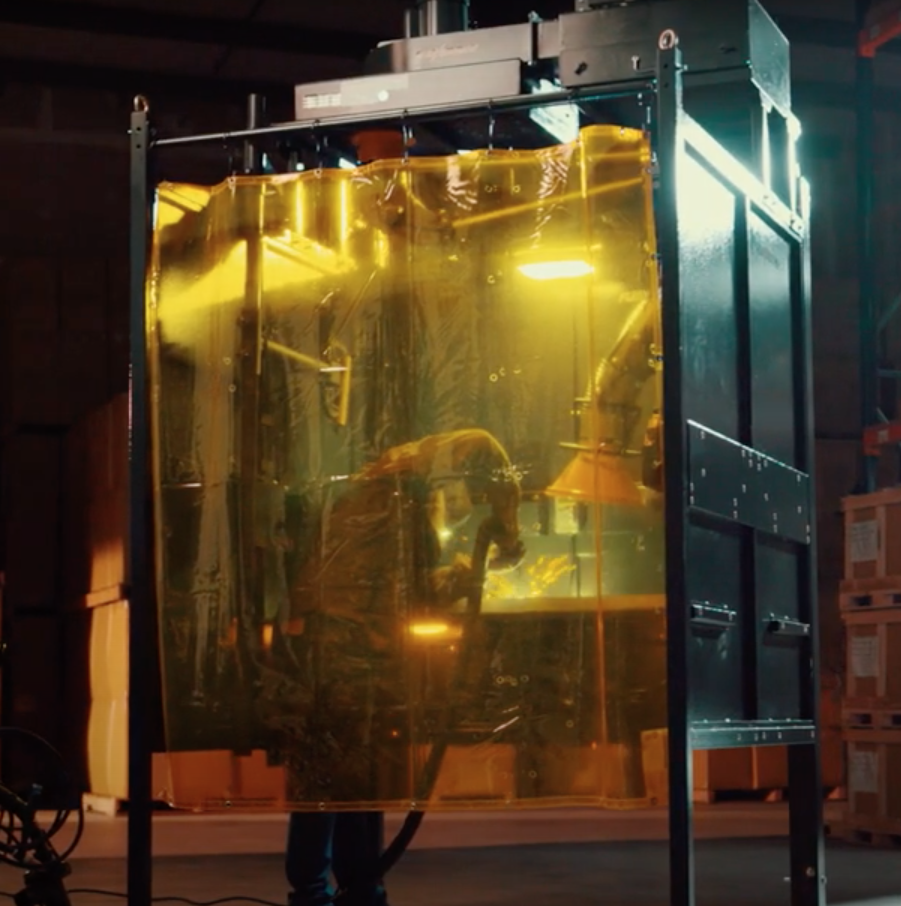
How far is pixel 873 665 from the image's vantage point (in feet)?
29.3

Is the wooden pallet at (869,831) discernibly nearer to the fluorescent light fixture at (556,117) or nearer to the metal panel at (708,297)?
Answer: the metal panel at (708,297)

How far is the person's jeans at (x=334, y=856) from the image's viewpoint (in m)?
4.58

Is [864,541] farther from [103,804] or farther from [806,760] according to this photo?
[103,804]

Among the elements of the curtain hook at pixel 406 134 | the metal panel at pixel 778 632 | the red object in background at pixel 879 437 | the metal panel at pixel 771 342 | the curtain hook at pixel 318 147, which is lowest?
the metal panel at pixel 778 632

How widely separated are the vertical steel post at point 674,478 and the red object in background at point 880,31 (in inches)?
262

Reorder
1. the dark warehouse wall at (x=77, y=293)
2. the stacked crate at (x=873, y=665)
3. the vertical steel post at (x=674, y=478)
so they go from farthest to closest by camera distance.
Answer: the dark warehouse wall at (x=77, y=293)
the stacked crate at (x=873, y=665)
the vertical steel post at (x=674, y=478)

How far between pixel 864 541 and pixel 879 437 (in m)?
0.92

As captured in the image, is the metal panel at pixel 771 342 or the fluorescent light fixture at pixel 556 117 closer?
the fluorescent light fixture at pixel 556 117

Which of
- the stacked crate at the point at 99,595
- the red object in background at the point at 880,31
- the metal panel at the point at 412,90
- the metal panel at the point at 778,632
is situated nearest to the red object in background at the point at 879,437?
the red object in background at the point at 880,31

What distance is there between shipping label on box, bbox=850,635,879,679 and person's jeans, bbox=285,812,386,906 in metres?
4.64

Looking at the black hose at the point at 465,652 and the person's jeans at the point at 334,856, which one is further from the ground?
the black hose at the point at 465,652

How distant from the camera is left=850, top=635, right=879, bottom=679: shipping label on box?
8922mm

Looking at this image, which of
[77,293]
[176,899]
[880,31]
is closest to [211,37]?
[77,293]

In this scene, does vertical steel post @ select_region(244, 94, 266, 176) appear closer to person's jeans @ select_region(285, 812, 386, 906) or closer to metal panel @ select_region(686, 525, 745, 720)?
metal panel @ select_region(686, 525, 745, 720)
